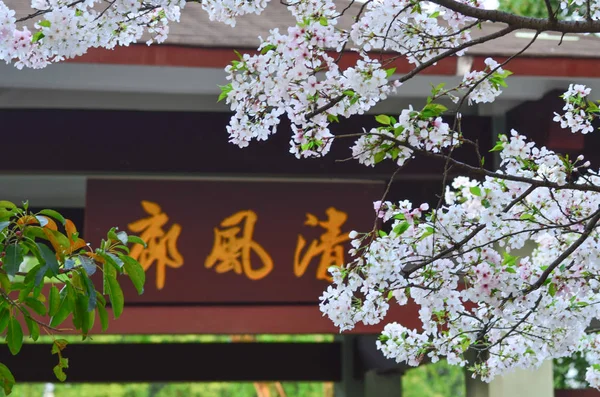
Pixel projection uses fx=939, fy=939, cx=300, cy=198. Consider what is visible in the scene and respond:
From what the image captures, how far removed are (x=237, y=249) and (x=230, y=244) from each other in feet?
Answer: 0.15

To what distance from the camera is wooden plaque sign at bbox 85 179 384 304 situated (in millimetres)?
4844

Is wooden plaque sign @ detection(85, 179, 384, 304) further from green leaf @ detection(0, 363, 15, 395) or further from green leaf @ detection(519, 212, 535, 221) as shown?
green leaf @ detection(0, 363, 15, 395)

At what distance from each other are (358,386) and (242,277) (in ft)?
10.7

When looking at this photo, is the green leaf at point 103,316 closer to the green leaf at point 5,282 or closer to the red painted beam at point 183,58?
the green leaf at point 5,282

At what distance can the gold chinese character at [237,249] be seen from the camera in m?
4.91

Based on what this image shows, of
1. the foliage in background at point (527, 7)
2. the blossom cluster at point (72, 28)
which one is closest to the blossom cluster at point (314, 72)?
the blossom cluster at point (72, 28)

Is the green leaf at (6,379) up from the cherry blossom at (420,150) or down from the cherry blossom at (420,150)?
down

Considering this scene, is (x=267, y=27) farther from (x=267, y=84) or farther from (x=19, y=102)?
(x=267, y=84)

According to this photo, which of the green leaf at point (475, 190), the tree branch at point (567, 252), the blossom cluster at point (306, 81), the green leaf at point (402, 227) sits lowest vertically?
the tree branch at point (567, 252)

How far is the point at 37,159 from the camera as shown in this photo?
4.84 m

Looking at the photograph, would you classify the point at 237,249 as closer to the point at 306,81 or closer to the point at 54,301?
the point at 306,81

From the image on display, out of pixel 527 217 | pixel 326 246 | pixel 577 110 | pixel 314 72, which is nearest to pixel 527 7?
pixel 326 246

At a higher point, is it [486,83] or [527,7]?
[527,7]

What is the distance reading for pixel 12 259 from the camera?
7.50ft
